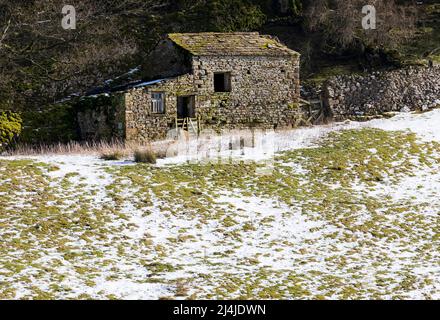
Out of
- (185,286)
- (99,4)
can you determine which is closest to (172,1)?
(99,4)

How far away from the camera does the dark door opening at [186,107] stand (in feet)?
122

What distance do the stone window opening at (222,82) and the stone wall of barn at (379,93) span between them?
5.36 m

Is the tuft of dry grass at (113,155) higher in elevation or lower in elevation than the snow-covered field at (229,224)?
higher

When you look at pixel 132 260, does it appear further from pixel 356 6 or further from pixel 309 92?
pixel 356 6

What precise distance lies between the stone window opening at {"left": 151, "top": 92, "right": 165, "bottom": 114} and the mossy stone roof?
2328 mm

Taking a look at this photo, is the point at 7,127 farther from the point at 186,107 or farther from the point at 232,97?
the point at 232,97

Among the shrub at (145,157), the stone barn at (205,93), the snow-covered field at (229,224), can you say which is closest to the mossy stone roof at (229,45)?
the stone barn at (205,93)

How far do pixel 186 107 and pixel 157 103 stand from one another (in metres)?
2.04

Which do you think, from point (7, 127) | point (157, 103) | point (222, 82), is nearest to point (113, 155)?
point (7, 127)

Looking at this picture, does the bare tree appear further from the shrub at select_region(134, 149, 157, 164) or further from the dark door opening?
the shrub at select_region(134, 149, 157, 164)

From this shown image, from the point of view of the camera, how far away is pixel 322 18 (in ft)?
151

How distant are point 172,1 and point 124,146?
828 inches

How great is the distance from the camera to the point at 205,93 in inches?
1468

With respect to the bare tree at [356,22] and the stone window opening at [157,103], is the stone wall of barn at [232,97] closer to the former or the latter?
the stone window opening at [157,103]
